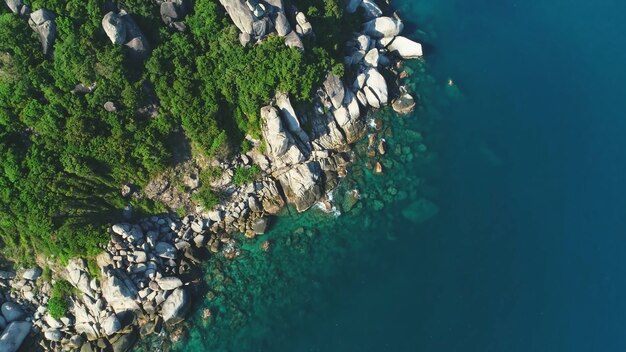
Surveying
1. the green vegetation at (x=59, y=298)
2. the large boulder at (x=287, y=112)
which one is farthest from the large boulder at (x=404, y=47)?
the green vegetation at (x=59, y=298)

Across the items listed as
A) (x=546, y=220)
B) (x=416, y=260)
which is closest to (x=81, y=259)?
(x=416, y=260)

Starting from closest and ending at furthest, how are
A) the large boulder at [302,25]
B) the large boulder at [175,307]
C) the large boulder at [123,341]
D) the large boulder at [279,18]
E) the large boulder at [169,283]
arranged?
the large boulder at [123,341]
the large boulder at [175,307]
the large boulder at [169,283]
the large boulder at [279,18]
the large boulder at [302,25]

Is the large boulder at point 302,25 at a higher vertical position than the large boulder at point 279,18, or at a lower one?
lower

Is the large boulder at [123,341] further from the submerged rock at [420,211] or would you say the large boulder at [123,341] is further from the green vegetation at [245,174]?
the submerged rock at [420,211]

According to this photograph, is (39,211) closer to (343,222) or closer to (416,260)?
(343,222)

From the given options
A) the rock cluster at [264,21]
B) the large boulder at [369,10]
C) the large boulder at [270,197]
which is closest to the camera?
the rock cluster at [264,21]
